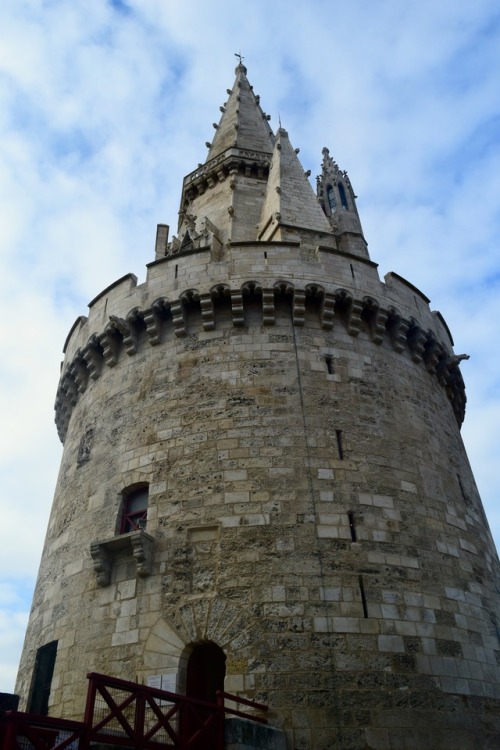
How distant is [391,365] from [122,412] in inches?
214

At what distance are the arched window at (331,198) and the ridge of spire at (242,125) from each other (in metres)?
3.80

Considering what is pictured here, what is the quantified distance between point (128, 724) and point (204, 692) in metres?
3.28

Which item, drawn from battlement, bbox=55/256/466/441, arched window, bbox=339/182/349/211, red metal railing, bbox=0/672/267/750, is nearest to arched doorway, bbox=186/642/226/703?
red metal railing, bbox=0/672/267/750

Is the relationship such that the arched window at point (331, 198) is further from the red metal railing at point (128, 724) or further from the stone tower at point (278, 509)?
the red metal railing at point (128, 724)

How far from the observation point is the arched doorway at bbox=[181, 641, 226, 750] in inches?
288

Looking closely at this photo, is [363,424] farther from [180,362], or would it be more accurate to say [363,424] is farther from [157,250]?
[157,250]

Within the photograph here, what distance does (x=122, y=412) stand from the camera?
485 inches

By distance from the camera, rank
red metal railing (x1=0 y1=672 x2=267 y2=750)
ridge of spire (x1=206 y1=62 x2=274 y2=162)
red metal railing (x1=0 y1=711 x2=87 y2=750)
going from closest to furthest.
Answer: red metal railing (x1=0 y1=711 x2=87 y2=750) → red metal railing (x1=0 y1=672 x2=267 y2=750) → ridge of spire (x1=206 y1=62 x2=274 y2=162)

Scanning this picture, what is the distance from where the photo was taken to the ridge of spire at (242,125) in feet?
74.0

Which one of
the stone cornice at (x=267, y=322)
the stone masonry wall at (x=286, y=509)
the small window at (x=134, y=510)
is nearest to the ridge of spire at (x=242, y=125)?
the stone masonry wall at (x=286, y=509)

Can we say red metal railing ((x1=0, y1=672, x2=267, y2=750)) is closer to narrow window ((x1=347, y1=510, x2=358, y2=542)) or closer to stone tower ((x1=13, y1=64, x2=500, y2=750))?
stone tower ((x1=13, y1=64, x2=500, y2=750))

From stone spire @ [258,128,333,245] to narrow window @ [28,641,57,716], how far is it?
379 inches

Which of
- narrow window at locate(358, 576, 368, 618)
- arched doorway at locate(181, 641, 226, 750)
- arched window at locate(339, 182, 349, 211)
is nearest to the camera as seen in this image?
arched doorway at locate(181, 641, 226, 750)

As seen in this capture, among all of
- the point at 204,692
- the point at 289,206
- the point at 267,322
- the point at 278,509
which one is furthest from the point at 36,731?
the point at 289,206
